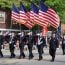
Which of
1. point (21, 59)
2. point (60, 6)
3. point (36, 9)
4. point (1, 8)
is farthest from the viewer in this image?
point (1, 8)

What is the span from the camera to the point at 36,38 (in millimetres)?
26500

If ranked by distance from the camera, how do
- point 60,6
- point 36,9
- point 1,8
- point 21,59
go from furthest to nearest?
point 1,8, point 60,6, point 36,9, point 21,59

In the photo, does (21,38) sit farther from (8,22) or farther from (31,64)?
(8,22)

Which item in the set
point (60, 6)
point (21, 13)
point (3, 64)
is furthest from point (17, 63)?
point (60, 6)

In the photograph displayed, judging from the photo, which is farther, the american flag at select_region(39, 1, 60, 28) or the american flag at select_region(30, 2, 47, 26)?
the american flag at select_region(30, 2, 47, 26)

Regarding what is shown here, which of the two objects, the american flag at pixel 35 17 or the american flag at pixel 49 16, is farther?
the american flag at pixel 35 17

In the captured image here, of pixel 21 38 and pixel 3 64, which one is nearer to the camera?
pixel 3 64

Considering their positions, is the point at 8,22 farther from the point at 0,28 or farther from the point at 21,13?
the point at 21,13

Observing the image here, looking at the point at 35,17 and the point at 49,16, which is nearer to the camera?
the point at 49,16

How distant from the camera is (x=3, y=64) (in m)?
22.6

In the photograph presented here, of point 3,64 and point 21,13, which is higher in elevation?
point 21,13

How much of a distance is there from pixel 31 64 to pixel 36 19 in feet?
17.5

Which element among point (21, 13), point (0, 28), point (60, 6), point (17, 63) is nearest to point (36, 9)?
point (21, 13)

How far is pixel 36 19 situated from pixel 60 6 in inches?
978
